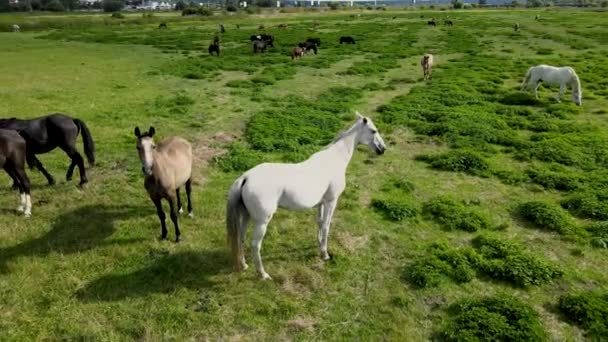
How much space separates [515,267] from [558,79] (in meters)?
14.5

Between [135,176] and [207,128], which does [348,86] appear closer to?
[207,128]

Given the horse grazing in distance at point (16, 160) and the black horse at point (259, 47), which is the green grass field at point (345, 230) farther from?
the black horse at point (259, 47)

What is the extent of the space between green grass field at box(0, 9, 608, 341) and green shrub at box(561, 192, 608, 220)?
0.04m

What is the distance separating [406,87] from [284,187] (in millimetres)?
16796

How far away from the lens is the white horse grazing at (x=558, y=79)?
18.0m

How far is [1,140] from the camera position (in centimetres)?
898

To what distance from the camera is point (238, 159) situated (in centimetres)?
1195

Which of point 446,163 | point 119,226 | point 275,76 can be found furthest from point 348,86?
point 119,226

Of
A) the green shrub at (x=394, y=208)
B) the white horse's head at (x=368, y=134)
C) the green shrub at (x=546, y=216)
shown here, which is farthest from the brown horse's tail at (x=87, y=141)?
the green shrub at (x=546, y=216)

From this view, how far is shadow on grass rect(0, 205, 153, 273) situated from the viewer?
26.0ft

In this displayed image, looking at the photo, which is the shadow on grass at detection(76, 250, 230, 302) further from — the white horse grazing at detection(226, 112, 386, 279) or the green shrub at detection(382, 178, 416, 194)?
the green shrub at detection(382, 178, 416, 194)

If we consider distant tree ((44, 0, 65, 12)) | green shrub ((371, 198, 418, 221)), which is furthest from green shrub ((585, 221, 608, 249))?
distant tree ((44, 0, 65, 12))

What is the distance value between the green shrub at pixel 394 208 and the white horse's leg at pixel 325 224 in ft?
6.86

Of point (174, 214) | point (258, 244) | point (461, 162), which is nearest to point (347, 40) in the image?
point (461, 162)
